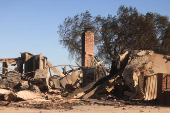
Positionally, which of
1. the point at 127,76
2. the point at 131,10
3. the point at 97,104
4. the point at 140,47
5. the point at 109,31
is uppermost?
the point at 131,10

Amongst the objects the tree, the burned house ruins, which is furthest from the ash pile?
the tree

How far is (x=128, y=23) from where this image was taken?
89.9ft

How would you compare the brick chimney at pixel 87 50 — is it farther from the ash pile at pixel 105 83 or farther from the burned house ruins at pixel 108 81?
the ash pile at pixel 105 83

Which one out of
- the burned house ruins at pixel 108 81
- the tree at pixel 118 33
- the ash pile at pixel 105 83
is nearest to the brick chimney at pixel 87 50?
the burned house ruins at pixel 108 81

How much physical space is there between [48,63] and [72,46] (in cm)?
1116

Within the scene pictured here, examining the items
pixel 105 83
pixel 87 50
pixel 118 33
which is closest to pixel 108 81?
pixel 105 83

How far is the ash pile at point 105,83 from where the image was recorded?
426 inches

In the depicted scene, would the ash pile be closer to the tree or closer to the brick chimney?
the brick chimney

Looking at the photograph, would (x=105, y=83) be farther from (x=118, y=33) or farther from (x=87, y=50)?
(x=118, y=33)

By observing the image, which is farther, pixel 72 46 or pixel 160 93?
pixel 72 46

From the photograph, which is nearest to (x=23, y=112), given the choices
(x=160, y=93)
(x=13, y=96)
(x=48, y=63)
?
(x=13, y=96)

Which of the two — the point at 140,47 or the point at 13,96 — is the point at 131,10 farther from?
the point at 13,96

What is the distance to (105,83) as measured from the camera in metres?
12.5

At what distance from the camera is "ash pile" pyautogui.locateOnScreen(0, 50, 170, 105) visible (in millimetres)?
10820
